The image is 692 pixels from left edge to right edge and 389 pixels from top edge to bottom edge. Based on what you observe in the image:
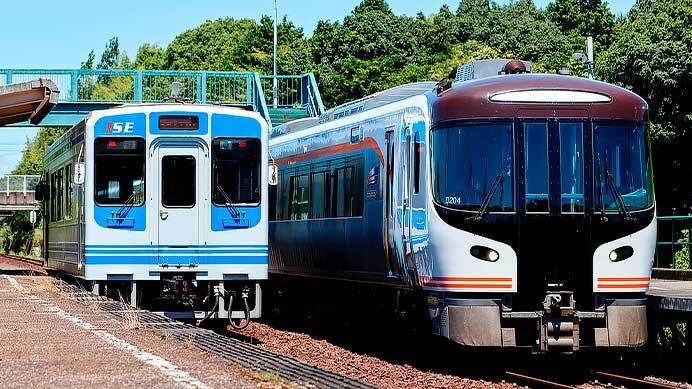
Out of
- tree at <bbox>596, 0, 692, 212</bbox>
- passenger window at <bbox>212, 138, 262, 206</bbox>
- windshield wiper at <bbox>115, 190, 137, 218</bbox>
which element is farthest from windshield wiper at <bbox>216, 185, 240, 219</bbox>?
tree at <bbox>596, 0, 692, 212</bbox>

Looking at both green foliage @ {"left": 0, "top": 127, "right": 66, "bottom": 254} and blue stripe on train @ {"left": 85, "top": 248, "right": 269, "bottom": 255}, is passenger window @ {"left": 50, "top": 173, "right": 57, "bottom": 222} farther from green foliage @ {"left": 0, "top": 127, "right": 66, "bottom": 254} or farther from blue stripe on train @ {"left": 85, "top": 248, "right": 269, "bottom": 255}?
green foliage @ {"left": 0, "top": 127, "right": 66, "bottom": 254}

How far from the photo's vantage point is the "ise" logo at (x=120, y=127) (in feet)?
59.3

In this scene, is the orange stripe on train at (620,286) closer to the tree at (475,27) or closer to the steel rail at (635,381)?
the steel rail at (635,381)

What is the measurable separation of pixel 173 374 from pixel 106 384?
2.25ft

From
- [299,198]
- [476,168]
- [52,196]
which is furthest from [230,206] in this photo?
[52,196]

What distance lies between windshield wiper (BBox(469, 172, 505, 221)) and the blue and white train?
475 centimetres

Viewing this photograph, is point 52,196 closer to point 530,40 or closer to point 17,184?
point 17,184

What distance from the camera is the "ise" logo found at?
712 inches

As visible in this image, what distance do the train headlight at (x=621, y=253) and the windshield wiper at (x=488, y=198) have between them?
1447mm

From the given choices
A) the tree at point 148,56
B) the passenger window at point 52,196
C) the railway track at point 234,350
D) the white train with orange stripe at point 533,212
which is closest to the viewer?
the railway track at point 234,350

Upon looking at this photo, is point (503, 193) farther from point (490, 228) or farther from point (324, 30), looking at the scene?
point (324, 30)

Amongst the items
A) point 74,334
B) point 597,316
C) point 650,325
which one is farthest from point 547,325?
point 74,334

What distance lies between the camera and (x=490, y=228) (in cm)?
1426

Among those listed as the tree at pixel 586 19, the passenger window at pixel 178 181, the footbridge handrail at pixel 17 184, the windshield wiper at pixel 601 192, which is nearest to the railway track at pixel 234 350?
the passenger window at pixel 178 181
